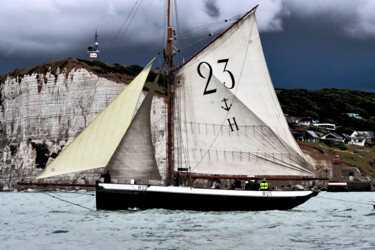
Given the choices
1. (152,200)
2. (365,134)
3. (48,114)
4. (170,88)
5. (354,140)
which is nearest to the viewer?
(152,200)

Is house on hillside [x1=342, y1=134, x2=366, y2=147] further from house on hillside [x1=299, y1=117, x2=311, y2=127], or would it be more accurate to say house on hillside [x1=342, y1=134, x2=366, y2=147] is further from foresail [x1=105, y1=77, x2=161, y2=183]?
foresail [x1=105, y1=77, x2=161, y2=183]

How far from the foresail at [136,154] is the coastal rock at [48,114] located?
57.5 meters

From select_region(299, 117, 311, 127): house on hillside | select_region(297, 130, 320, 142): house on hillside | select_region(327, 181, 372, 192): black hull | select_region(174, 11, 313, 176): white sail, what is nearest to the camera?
select_region(174, 11, 313, 176): white sail

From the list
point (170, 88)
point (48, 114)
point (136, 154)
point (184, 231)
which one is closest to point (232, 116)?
point (170, 88)

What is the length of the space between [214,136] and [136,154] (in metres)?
6.17

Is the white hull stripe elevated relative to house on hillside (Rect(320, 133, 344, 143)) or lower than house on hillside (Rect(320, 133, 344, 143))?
lower

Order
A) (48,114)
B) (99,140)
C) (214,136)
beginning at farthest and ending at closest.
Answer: (48,114) → (214,136) → (99,140)

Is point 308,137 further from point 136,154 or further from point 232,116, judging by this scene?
point 136,154

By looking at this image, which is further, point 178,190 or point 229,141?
point 229,141

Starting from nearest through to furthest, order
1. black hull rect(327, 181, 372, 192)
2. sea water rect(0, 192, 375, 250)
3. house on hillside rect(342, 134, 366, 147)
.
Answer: sea water rect(0, 192, 375, 250), black hull rect(327, 181, 372, 192), house on hillside rect(342, 134, 366, 147)

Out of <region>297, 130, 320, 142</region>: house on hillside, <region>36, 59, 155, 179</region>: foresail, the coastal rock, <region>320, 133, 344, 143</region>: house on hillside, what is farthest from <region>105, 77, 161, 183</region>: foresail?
<region>320, 133, 344, 143</region>: house on hillside

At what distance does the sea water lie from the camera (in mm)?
21750

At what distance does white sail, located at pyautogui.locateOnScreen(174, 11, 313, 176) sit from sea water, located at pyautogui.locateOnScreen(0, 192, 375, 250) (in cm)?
389

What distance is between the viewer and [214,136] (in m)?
37.1
